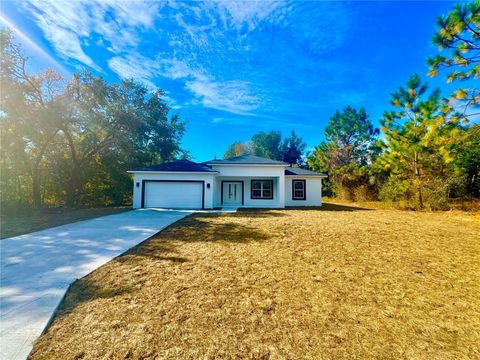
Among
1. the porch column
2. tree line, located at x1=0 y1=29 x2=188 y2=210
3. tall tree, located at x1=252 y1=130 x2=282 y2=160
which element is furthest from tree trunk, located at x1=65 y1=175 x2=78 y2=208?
tall tree, located at x1=252 y1=130 x2=282 y2=160

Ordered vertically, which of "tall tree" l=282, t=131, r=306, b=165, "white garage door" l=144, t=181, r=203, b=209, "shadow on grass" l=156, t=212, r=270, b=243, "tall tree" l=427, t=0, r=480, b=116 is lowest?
"shadow on grass" l=156, t=212, r=270, b=243

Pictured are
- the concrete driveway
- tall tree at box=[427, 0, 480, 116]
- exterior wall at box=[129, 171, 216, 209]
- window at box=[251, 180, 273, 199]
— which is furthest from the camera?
window at box=[251, 180, 273, 199]

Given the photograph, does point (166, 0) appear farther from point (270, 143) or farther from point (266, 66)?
point (270, 143)

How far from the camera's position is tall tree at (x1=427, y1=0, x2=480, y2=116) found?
564cm

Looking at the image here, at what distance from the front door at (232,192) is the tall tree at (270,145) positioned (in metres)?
22.7

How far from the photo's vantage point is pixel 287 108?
933 inches

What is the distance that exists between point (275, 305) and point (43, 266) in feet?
14.8

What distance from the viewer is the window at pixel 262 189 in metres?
16.3

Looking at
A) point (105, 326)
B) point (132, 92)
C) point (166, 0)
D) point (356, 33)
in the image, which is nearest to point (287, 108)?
point (356, 33)

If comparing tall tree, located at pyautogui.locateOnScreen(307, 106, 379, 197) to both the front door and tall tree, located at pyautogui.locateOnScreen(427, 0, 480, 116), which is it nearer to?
the front door

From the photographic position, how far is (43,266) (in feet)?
14.1

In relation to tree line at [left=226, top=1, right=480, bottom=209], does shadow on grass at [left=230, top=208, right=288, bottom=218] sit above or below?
below

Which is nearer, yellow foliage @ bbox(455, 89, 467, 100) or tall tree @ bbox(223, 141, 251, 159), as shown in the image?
yellow foliage @ bbox(455, 89, 467, 100)

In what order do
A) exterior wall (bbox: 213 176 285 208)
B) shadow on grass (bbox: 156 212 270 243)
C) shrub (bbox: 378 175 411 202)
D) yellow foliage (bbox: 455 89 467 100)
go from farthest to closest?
exterior wall (bbox: 213 176 285 208) < shrub (bbox: 378 175 411 202) < shadow on grass (bbox: 156 212 270 243) < yellow foliage (bbox: 455 89 467 100)
